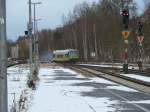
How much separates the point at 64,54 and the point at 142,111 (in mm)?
108405

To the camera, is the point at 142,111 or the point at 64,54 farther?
the point at 64,54

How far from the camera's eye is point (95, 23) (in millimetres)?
140875

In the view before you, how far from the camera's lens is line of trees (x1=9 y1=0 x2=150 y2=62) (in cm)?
10538

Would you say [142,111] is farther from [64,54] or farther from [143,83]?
[64,54]

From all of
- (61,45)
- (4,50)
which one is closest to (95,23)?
(61,45)

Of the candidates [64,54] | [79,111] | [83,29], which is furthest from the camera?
[83,29]

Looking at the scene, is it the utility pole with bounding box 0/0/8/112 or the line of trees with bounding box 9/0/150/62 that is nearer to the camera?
the utility pole with bounding box 0/0/8/112

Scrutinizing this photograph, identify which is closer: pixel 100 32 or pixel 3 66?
pixel 3 66

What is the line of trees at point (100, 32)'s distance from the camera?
346 feet

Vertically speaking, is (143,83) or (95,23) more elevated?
(95,23)

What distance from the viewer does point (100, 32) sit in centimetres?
13375

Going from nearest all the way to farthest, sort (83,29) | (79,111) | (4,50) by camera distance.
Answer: (4,50)
(79,111)
(83,29)

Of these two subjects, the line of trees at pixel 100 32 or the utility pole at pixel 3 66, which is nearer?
the utility pole at pixel 3 66

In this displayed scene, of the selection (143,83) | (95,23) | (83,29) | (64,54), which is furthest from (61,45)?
(143,83)
